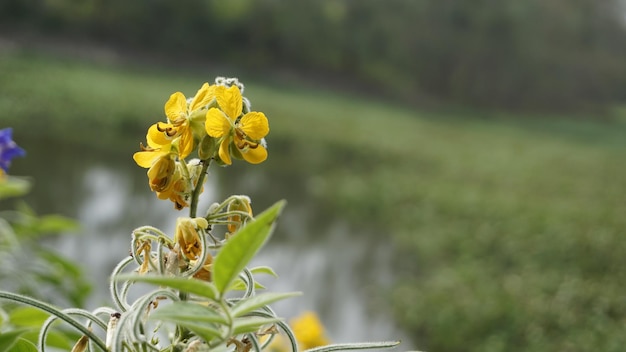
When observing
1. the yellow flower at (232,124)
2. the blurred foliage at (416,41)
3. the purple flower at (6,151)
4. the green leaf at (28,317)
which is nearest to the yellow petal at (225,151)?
the yellow flower at (232,124)

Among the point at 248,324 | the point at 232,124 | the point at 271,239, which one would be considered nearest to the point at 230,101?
the point at 232,124

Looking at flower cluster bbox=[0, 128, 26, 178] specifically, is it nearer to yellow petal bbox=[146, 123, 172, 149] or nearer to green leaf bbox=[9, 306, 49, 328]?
green leaf bbox=[9, 306, 49, 328]

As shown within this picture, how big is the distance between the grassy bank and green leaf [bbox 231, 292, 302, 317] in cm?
253

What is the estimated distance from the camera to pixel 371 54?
15117mm

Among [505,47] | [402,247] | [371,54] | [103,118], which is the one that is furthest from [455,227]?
[505,47]

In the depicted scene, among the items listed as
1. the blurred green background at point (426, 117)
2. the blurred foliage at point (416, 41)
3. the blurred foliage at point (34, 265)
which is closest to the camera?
the blurred foliage at point (34, 265)

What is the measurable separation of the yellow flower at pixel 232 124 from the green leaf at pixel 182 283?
0.09 m

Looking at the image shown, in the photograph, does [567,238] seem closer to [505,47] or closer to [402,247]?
[402,247]

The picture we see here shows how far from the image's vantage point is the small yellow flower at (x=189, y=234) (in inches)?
11.2

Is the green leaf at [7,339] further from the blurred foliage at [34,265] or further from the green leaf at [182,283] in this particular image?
the blurred foliage at [34,265]

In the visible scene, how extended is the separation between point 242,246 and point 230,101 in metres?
0.10

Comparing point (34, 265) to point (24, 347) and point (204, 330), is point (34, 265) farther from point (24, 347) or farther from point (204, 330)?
point (204, 330)

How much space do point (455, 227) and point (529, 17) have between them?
12869mm

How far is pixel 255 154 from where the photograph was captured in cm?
32
